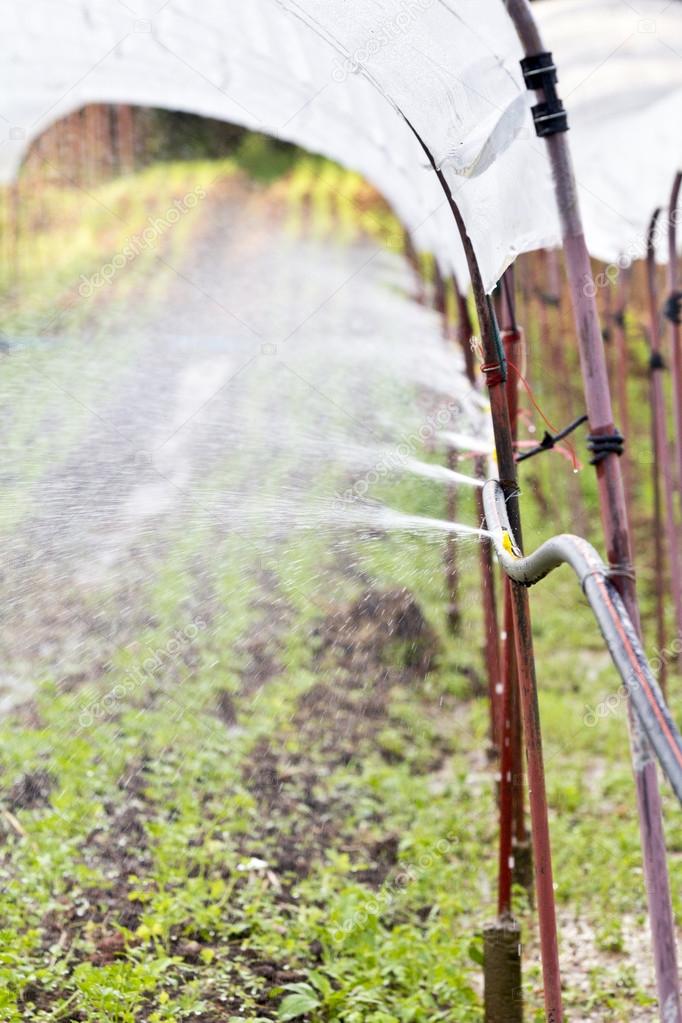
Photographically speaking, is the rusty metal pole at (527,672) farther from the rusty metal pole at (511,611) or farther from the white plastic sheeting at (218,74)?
the white plastic sheeting at (218,74)

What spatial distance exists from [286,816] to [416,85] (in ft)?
9.29

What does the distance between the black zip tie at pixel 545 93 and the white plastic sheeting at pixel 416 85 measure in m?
0.14

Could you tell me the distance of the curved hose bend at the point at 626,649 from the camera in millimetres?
1634

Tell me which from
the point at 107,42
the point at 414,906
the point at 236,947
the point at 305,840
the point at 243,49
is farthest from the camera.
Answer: the point at 107,42

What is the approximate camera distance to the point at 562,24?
20.2 ft

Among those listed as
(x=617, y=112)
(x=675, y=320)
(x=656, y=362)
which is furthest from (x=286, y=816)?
(x=617, y=112)

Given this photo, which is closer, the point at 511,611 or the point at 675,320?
the point at 511,611

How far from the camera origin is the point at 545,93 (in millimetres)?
1964

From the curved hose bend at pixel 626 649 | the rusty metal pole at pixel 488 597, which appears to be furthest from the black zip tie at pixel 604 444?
the rusty metal pole at pixel 488 597

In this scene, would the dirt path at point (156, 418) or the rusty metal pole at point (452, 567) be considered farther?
the rusty metal pole at point (452, 567)

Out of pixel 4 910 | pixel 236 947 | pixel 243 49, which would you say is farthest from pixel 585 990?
pixel 243 49

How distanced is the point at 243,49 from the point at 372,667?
335 cm

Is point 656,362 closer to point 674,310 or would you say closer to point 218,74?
point 674,310

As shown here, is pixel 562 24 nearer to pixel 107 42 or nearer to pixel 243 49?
pixel 243 49
